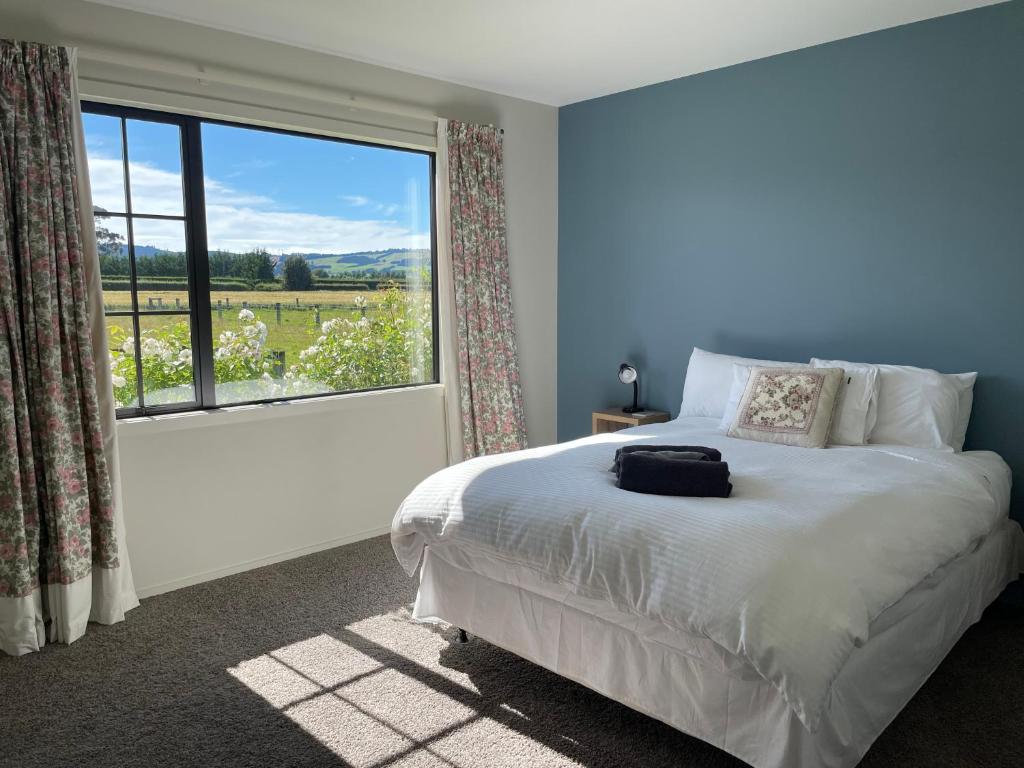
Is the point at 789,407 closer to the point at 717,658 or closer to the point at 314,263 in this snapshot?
the point at 717,658

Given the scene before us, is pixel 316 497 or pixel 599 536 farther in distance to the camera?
pixel 316 497

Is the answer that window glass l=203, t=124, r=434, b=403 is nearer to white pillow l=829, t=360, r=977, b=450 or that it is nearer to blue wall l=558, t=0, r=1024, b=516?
blue wall l=558, t=0, r=1024, b=516

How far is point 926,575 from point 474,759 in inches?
56.8

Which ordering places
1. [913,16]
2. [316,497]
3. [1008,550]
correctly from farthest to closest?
[316,497] → [913,16] → [1008,550]

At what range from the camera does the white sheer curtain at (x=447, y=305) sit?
168 inches

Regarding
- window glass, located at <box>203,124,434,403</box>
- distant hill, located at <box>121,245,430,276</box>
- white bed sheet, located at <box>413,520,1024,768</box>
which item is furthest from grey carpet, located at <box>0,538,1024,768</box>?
distant hill, located at <box>121,245,430,276</box>

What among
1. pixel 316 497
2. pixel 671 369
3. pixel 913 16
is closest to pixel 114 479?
pixel 316 497

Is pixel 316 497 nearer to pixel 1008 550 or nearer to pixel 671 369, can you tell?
pixel 671 369

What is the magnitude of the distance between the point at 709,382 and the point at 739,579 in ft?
6.90

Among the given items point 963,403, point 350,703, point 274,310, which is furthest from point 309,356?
point 963,403

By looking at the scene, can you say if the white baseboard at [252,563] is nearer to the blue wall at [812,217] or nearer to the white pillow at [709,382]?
the blue wall at [812,217]

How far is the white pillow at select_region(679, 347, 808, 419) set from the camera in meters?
3.82

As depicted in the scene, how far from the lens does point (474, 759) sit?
2203 mm

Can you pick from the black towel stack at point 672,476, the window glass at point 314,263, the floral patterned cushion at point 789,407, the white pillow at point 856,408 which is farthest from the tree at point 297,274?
the white pillow at point 856,408
